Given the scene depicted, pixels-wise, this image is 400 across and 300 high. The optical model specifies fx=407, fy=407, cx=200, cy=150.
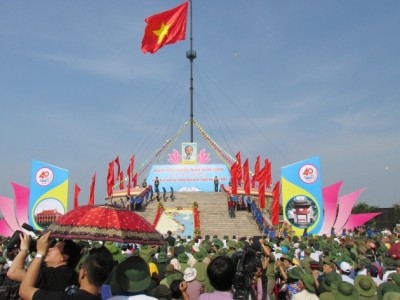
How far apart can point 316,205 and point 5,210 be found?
16975mm

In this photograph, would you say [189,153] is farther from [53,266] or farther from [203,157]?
[53,266]

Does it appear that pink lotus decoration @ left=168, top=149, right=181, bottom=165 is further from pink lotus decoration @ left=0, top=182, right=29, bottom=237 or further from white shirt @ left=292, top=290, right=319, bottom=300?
white shirt @ left=292, top=290, right=319, bottom=300

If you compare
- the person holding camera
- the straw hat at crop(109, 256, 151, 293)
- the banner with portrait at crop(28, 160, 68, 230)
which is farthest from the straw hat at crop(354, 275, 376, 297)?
the banner with portrait at crop(28, 160, 68, 230)

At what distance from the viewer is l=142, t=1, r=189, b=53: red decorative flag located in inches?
1022

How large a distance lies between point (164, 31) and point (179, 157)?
13.5m

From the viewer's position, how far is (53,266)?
3176 millimetres

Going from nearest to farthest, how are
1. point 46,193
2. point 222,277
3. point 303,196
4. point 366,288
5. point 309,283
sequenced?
1. point 222,277
2. point 366,288
3. point 309,283
4. point 303,196
5. point 46,193

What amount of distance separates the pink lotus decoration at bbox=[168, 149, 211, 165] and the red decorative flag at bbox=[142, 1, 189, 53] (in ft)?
40.5

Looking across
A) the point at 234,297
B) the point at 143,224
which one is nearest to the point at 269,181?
the point at 143,224

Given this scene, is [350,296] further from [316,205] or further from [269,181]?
[269,181]

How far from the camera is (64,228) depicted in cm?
416

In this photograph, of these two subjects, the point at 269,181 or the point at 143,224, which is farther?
the point at 269,181

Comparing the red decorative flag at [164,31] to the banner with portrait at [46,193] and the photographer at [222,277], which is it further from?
the photographer at [222,277]

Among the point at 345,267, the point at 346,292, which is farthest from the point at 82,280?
the point at 345,267
